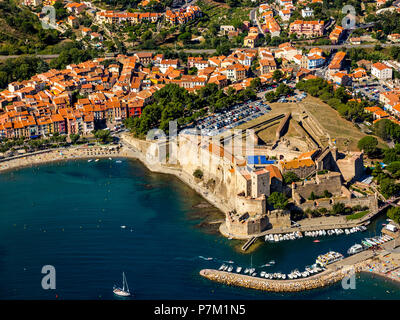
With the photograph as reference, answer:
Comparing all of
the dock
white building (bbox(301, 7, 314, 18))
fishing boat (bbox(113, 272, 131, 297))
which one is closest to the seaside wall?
the dock

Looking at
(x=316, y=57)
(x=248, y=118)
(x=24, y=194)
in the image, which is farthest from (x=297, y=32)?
(x=24, y=194)

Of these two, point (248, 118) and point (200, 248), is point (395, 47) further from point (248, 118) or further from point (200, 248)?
point (200, 248)

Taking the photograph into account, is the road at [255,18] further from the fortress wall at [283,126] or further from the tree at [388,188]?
the tree at [388,188]

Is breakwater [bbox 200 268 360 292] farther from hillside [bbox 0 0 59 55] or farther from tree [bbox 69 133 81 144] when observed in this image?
hillside [bbox 0 0 59 55]

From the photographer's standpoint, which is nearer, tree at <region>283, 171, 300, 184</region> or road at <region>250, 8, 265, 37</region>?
tree at <region>283, 171, 300, 184</region>

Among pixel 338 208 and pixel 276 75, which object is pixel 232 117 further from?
pixel 338 208

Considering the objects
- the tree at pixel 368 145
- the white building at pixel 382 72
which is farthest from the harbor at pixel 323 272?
the white building at pixel 382 72
